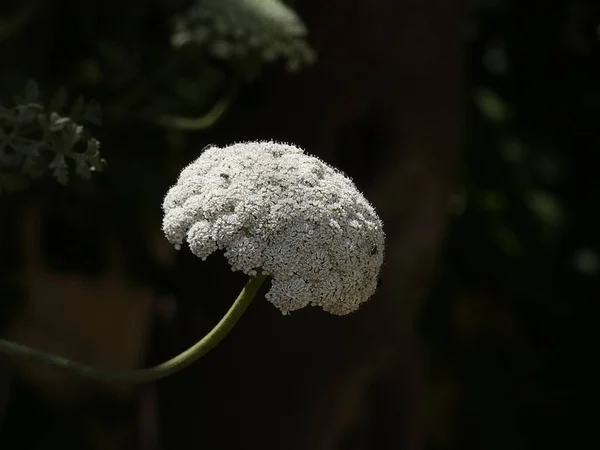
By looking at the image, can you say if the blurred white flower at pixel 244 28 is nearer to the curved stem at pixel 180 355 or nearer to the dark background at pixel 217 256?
the dark background at pixel 217 256

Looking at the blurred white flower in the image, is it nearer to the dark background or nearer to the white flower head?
the dark background

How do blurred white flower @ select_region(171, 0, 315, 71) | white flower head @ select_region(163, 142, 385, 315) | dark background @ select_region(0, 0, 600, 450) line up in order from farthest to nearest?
dark background @ select_region(0, 0, 600, 450) → blurred white flower @ select_region(171, 0, 315, 71) → white flower head @ select_region(163, 142, 385, 315)
